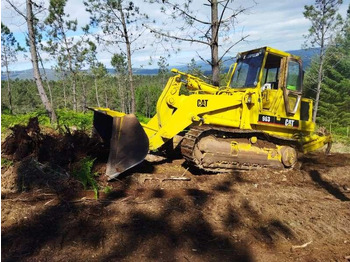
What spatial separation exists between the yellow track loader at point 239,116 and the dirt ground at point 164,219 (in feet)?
2.76

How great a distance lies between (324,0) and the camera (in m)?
24.7

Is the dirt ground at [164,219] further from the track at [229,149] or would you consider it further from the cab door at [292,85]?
the cab door at [292,85]

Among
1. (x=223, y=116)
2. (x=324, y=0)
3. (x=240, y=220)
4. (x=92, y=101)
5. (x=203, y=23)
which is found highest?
(x=324, y=0)

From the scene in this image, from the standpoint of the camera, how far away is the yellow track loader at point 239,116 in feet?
24.8

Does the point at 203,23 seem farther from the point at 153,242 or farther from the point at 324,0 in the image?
the point at 324,0

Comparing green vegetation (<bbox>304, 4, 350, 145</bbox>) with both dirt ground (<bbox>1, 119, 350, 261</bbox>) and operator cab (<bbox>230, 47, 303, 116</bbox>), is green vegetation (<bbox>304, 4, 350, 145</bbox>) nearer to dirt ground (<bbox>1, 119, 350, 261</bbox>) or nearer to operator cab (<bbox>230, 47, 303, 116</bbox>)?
operator cab (<bbox>230, 47, 303, 116</bbox>)

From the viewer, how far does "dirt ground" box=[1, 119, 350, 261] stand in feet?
13.3

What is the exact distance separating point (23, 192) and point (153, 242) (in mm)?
2771

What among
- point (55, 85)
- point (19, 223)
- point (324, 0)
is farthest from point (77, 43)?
point (55, 85)

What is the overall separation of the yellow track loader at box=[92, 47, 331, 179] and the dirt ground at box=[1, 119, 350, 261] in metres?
0.84

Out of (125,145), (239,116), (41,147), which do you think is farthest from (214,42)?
(41,147)

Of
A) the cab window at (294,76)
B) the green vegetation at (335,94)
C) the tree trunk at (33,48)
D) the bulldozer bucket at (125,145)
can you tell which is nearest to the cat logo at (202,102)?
the bulldozer bucket at (125,145)

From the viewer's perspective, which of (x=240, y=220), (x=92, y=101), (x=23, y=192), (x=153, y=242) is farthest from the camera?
(x=92, y=101)

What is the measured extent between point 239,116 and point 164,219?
4258 mm
